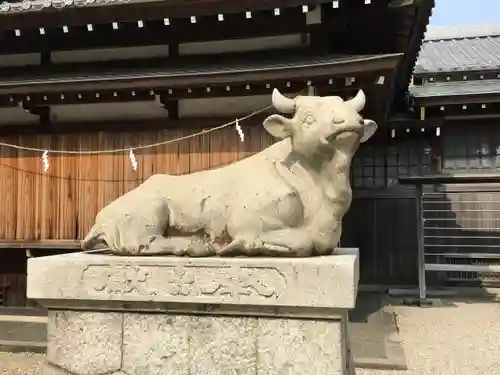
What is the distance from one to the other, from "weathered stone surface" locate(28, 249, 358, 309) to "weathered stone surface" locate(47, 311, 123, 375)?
14cm

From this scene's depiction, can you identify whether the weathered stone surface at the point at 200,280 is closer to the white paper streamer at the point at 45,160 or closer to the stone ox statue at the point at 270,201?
the stone ox statue at the point at 270,201

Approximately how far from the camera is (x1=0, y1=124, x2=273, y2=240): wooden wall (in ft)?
24.2

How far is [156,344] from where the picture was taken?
9.06ft

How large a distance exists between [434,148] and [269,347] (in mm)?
8849

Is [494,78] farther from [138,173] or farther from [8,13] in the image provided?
[8,13]

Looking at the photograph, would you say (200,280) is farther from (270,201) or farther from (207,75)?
(207,75)

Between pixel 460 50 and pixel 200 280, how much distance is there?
46.6 ft

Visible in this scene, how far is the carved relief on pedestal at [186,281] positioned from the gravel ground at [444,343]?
117 inches

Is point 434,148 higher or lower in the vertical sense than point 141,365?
higher

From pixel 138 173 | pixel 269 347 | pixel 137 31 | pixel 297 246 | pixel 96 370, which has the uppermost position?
pixel 137 31

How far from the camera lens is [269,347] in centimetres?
261

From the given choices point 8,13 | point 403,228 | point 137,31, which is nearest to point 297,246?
point 137,31

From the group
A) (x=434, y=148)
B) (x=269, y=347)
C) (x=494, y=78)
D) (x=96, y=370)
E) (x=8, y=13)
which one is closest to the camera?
→ (x=269, y=347)

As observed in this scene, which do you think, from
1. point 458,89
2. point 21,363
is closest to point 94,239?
point 21,363
